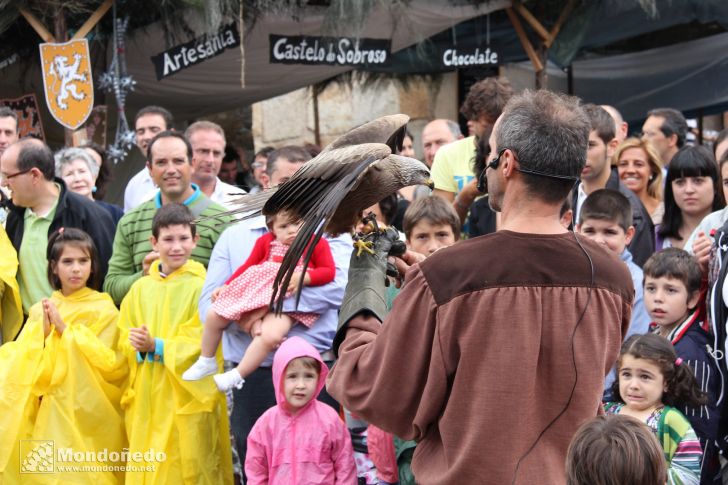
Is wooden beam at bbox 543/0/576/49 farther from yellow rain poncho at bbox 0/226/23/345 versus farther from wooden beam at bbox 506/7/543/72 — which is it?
yellow rain poncho at bbox 0/226/23/345

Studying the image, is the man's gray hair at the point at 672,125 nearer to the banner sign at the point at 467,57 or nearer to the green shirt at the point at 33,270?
the banner sign at the point at 467,57

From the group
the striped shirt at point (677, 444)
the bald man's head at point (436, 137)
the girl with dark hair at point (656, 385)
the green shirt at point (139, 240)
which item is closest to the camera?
the striped shirt at point (677, 444)

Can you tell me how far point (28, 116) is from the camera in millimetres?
8031

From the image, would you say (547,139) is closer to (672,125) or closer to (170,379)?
(170,379)

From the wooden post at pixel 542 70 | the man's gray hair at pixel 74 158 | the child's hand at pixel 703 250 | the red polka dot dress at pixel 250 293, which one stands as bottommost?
the red polka dot dress at pixel 250 293

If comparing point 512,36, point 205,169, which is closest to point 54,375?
point 205,169

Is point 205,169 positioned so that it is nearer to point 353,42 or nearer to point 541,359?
point 353,42

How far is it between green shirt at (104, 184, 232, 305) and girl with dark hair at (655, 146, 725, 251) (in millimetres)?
2460

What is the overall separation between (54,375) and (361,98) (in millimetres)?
6156

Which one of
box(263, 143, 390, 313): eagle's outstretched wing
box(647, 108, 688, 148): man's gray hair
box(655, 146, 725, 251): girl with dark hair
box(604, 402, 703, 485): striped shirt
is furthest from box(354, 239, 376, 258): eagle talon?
box(647, 108, 688, 148): man's gray hair

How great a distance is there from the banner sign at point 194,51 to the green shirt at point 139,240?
252cm

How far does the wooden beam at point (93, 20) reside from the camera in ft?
22.8

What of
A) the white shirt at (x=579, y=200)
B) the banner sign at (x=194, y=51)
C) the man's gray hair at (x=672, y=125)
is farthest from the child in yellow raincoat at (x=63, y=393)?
the man's gray hair at (x=672, y=125)

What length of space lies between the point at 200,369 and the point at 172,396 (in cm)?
32
